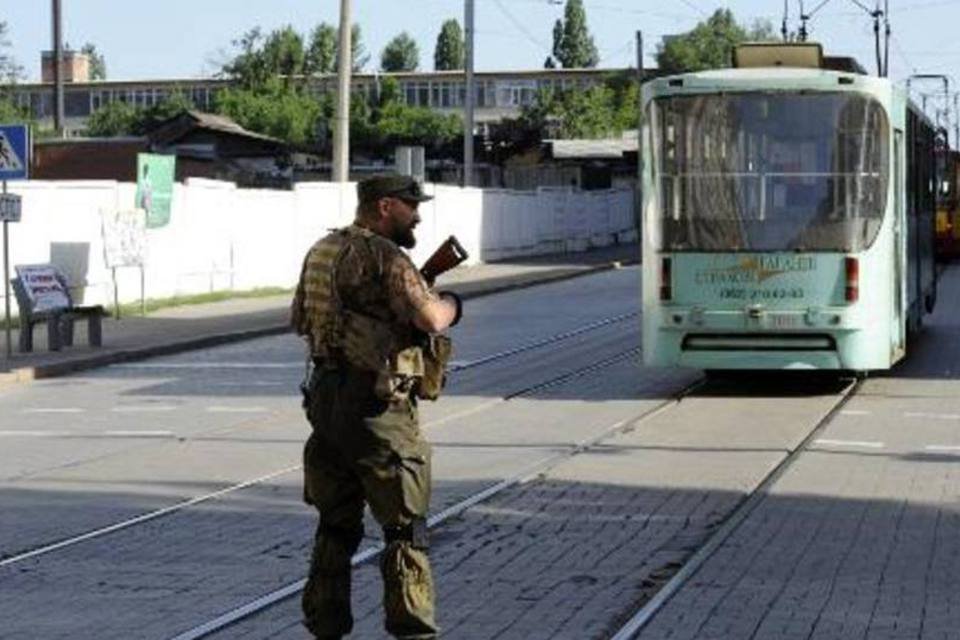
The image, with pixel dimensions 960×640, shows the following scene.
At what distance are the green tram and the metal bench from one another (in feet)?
31.8

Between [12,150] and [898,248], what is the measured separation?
10.8m

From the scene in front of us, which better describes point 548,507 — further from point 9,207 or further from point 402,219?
point 9,207

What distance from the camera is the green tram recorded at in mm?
18578

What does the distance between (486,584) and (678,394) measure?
34.4 feet

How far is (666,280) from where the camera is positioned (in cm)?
1902

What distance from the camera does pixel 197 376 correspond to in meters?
23.1

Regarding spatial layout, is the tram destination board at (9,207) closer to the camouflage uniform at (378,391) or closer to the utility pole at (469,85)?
the camouflage uniform at (378,391)

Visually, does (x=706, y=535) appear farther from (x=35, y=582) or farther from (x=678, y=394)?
(x=678, y=394)

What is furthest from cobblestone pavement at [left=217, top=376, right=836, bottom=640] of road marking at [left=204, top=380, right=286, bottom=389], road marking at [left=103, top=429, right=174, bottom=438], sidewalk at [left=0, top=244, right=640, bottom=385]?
sidewalk at [left=0, top=244, right=640, bottom=385]

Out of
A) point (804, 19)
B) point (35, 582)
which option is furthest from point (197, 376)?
A: point (804, 19)

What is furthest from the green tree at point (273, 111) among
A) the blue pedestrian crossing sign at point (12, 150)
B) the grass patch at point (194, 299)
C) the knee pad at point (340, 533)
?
the knee pad at point (340, 533)

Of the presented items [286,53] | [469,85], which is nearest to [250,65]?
[286,53]

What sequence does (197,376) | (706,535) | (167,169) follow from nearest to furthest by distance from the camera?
(706,535) < (197,376) < (167,169)

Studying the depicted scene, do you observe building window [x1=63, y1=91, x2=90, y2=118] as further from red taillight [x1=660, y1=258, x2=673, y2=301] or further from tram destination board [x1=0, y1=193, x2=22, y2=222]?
red taillight [x1=660, y1=258, x2=673, y2=301]
